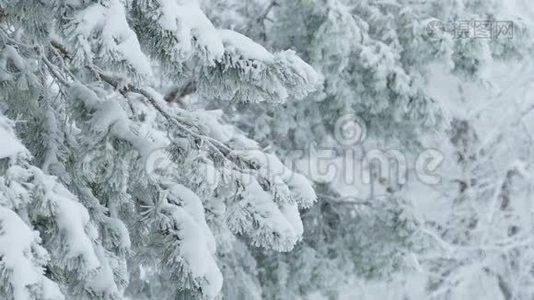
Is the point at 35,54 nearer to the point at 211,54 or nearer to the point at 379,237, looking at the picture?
the point at 211,54

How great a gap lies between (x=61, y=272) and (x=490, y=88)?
565 cm

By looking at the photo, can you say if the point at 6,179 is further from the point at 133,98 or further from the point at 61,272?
the point at 133,98

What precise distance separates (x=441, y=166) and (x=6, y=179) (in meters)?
7.96

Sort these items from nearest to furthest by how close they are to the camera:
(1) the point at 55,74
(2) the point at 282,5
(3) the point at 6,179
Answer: (3) the point at 6,179 → (1) the point at 55,74 → (2) the point at 282,5

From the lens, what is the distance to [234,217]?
2.87 metres

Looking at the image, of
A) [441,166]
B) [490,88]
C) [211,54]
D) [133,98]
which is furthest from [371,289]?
[211,54]

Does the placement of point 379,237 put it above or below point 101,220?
below

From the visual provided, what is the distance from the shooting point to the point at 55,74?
318cm

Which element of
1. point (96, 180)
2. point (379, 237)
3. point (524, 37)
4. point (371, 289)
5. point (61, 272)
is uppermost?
point (524, 37)

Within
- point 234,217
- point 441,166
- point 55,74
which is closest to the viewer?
point 234,217

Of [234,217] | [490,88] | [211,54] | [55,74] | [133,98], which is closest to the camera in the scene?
[211,54]

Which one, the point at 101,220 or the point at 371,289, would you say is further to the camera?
the point at 371,289

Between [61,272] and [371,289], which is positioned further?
[371,289]

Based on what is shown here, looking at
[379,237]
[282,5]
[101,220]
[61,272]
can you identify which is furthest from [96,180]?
[379,237]
